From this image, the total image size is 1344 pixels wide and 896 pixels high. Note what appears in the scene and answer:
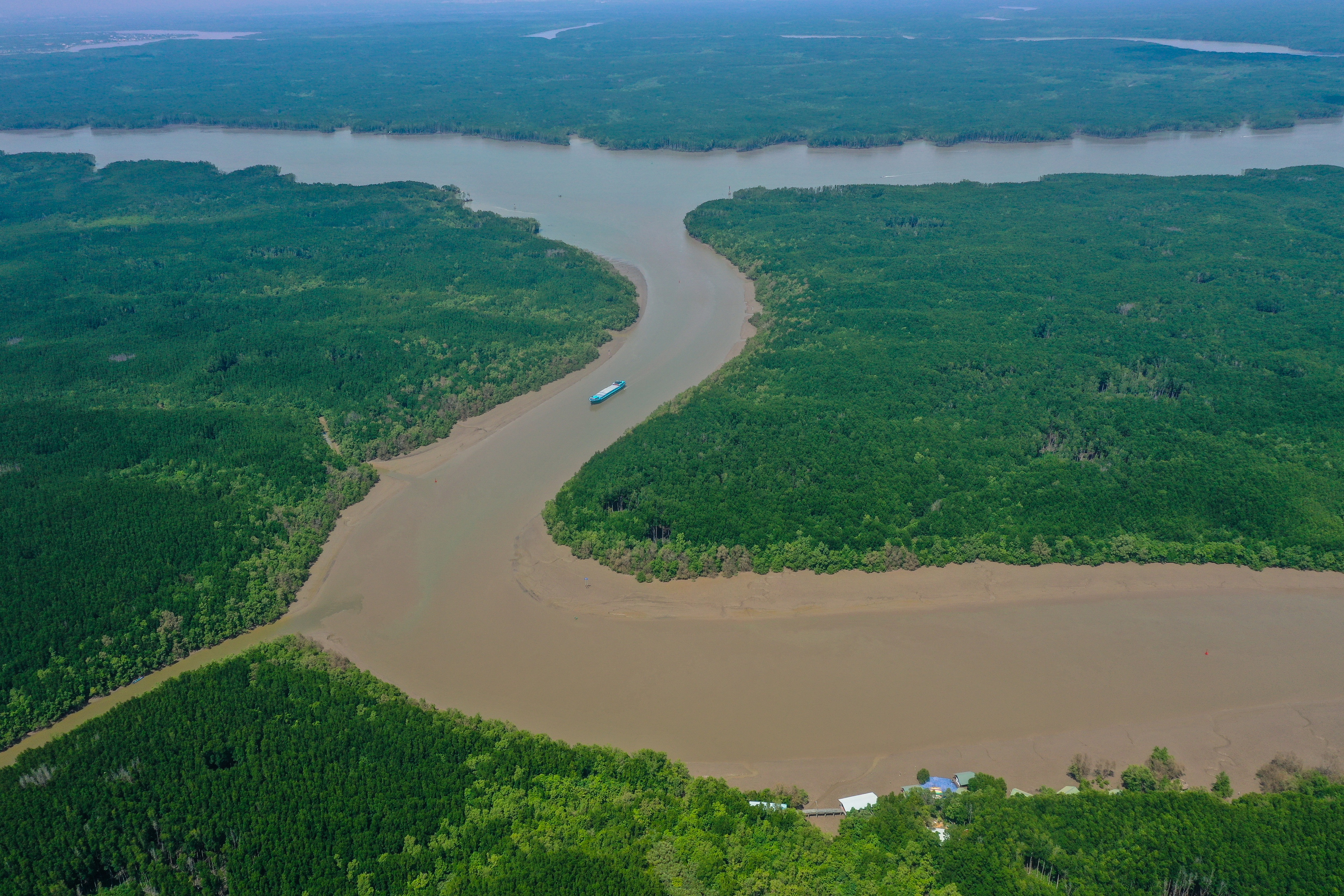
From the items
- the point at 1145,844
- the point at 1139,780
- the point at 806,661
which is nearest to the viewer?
the point at 1145,844

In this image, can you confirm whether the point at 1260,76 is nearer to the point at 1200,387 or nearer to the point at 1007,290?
the point at 1007,290

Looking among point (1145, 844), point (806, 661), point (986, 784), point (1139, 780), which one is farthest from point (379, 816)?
point (1139, 780)

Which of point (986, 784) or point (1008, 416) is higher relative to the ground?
point (1008, 416)

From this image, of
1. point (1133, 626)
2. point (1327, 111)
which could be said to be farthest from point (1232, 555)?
point (1327, 111)

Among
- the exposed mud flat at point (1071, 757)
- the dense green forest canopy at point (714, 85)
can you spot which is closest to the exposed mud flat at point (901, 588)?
the exposed mud flat at point (1071, 757)

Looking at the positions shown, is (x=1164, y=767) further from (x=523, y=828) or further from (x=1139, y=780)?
(x=523, y=828)

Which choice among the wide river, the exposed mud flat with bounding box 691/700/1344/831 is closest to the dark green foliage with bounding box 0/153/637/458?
the wide river

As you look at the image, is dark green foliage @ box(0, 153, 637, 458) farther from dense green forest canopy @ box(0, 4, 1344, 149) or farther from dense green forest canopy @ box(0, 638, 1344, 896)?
dense green forest canopy @ box(0, 4, 1344, 149)
